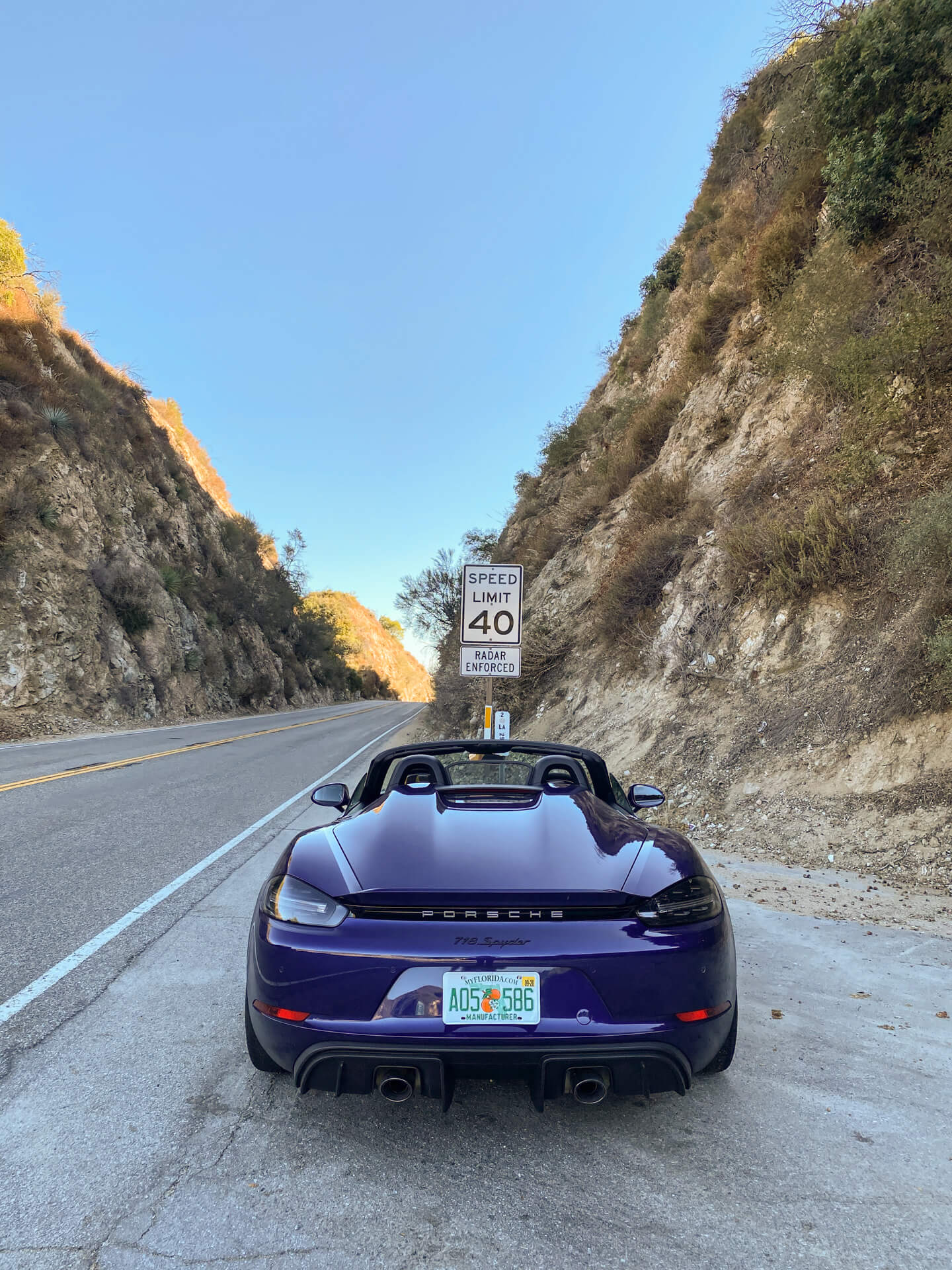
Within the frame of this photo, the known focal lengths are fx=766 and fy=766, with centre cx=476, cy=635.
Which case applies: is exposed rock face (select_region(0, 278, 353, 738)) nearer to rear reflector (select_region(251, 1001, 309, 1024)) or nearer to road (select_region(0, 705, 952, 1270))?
road (select_region(0, 705, 952, 1270))

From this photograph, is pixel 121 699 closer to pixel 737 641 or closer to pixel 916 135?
pixel 737 641

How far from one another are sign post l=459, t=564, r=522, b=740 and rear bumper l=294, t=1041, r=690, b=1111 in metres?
8.20

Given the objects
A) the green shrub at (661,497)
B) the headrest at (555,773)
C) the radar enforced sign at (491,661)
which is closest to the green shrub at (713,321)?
the green shrub at (661,497)

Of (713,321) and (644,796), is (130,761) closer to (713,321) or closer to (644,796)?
(644,796)

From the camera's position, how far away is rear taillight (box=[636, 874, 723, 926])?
96.1 inches

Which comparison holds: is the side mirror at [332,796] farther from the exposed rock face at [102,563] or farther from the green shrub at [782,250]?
the exposed rock face at [102,563]

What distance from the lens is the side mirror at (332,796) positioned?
3711 millimetres

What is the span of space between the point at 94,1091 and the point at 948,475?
9.72 meters

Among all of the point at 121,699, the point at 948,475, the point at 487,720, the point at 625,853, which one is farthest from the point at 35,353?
the point at 625,853

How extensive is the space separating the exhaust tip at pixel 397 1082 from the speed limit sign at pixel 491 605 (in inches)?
327

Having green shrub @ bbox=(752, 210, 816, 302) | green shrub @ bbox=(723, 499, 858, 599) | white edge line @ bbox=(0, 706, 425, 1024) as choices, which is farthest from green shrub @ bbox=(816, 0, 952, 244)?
white edge line @ bbox=(0, 706, 425, 1024)

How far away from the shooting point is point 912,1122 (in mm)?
2639

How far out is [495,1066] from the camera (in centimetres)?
221

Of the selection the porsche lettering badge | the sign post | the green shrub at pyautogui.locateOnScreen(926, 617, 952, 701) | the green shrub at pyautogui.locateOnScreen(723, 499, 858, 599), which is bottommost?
the porsche lettering badge
